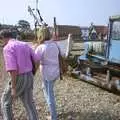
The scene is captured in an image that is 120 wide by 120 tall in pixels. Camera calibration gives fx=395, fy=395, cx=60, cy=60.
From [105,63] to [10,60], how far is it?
6.29 metres

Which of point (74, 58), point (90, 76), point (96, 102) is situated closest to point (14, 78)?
point (96, 102)

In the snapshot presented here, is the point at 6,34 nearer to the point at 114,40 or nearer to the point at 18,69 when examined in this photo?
the point at 18,69

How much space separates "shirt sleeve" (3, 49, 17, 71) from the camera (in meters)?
6.19

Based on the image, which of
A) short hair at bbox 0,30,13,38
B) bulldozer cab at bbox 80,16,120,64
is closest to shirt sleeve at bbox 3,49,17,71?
short hair at bbox 0,30,13,38

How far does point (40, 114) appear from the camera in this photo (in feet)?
26.2

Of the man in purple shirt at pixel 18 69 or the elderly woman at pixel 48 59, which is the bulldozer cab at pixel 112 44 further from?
the man in purple shirt at pixel 18 69

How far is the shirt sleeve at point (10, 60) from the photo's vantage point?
6.19 m

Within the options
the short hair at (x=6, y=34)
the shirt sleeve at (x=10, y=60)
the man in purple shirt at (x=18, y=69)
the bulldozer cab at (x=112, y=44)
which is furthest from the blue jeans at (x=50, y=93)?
the bulldozer cab at (x=112, y=44)

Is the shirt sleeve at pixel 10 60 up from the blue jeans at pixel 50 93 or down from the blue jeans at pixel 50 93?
up

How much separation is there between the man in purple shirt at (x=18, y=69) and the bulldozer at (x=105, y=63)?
4240 mm

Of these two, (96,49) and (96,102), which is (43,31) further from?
(96,49)

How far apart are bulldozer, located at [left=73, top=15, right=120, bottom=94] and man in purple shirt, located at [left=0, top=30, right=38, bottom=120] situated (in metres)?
4.24

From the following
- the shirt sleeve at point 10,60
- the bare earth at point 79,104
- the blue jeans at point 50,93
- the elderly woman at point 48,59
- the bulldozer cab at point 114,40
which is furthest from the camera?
the bulldozer cab at point 114,40

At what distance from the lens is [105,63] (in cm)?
1212
